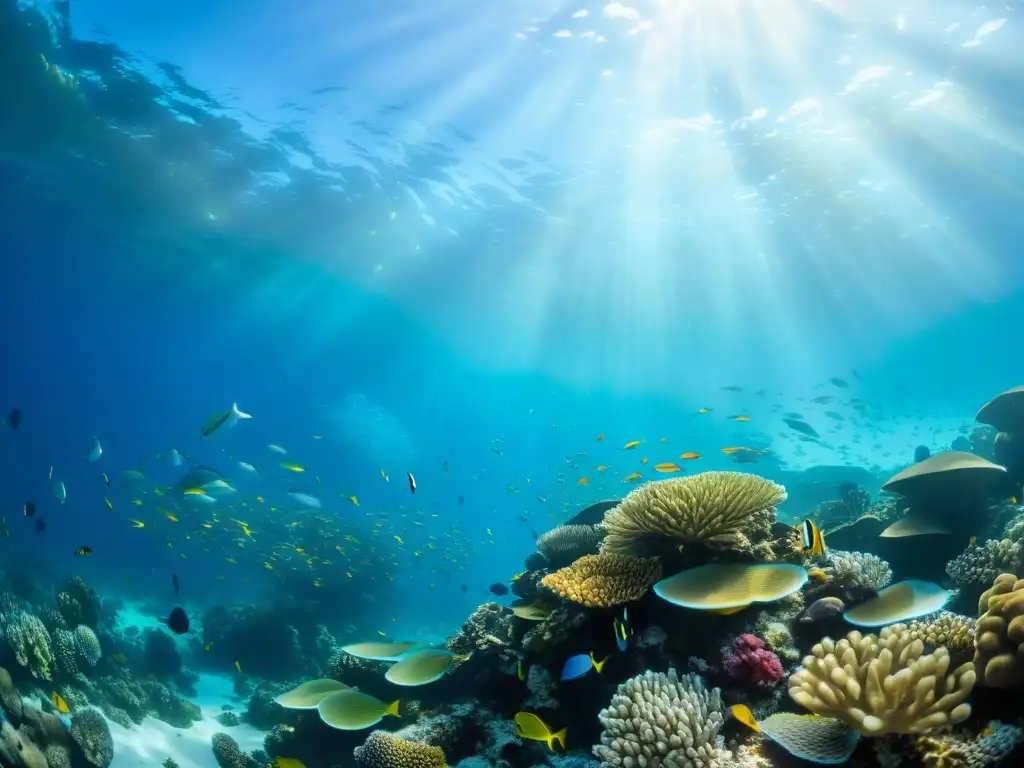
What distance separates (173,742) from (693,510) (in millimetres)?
11649

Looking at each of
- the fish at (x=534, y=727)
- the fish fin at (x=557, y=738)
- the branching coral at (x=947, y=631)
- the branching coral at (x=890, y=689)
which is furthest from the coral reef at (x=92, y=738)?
the branching coral at (x=947, y=631)

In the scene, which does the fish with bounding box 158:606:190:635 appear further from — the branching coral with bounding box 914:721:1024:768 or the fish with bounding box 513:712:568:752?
the branching coral with bounding box 914:721:1024:768

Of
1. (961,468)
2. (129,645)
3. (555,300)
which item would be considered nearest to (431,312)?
(555,300)

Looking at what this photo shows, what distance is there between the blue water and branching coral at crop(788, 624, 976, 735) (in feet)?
45.4

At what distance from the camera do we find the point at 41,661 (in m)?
9.52

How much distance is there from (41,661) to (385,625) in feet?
51.8

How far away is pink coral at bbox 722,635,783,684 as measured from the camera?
416cm

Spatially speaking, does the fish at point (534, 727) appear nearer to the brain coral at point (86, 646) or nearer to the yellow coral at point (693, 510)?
the yellow coral at point (693, 510)

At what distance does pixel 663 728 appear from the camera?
3.62m

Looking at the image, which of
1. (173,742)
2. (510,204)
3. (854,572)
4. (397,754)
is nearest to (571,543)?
(397,754)

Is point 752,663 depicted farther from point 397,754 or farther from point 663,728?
point 397,754

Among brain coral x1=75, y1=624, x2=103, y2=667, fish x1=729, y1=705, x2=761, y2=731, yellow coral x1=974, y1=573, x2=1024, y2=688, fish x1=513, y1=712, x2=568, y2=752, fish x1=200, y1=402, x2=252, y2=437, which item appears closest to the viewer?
yellow coral x1=974, y1=573, x2=1024, y2=688

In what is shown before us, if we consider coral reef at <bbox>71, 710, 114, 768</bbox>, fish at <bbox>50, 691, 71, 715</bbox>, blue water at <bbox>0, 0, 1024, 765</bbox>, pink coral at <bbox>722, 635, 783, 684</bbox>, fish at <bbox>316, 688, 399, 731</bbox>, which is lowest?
pink coral at <bbox>722, 635, 783, 684</bbox>

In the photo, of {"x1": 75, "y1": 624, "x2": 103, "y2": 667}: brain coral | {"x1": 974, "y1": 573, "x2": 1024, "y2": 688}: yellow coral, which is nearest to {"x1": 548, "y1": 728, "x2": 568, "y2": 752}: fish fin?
{"x1": 974, "y1": 573, "x2": 1024, "y2": 688}: yellow coral
